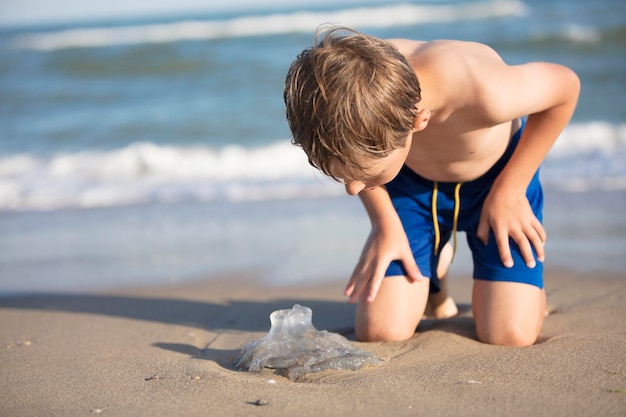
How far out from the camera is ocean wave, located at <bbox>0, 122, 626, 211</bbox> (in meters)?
6.01

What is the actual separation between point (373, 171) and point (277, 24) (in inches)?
721

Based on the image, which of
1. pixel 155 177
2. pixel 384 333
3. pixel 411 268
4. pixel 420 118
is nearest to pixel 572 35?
pixel 155 177

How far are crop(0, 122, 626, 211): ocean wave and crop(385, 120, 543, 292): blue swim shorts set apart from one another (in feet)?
7.58

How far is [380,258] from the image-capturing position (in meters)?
3.13

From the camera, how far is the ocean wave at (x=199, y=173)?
19.7ft

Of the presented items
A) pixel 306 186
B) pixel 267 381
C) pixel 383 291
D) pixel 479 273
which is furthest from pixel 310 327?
pixel 306 186

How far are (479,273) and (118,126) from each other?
6.97 meters

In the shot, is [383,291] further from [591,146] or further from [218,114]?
[218,114]

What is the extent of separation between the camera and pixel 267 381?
2488 millimetres

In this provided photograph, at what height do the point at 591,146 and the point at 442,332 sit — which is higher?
the point at 591,146

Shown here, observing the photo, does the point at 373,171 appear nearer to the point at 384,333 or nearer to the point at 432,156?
the point at 432,156

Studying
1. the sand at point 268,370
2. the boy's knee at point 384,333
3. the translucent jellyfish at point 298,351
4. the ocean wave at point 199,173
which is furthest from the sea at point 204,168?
the translucent jellyfish at point 298,351

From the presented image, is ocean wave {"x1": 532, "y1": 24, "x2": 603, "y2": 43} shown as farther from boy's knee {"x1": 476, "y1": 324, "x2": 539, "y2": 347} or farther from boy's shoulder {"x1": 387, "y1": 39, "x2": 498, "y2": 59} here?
boy's knee {"x1": 476, "y1": 324, "x2": 539, "y2": 347}

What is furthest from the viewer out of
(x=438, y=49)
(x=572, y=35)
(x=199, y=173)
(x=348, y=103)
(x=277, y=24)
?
(x=277, y=24)
